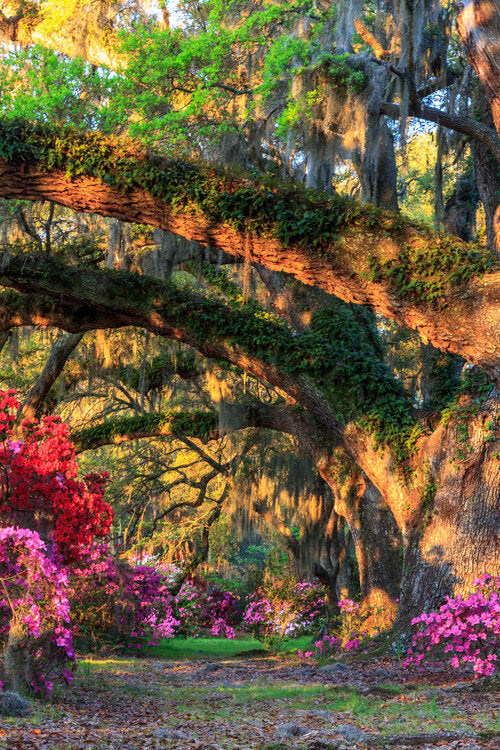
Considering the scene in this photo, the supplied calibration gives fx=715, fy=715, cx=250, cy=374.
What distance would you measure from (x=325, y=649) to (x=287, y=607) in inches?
106

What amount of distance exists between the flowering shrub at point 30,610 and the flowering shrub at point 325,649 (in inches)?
211

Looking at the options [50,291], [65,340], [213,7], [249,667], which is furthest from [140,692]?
[213,7]

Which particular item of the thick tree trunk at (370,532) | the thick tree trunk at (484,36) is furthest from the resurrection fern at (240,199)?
the thick tree trunk at (370,532)

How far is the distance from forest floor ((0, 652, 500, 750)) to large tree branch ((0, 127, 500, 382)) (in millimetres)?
3221

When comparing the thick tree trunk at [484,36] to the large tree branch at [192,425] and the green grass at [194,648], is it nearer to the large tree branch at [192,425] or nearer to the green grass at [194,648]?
the large tree branch at [192,425]

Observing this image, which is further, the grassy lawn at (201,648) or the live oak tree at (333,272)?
the grassy lawn at (201,648)

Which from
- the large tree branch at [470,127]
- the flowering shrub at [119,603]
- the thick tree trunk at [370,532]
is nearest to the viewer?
the large tree branch at [470,127]

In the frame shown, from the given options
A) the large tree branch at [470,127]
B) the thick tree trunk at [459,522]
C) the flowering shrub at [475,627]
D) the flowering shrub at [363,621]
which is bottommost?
the flowering shrub at [363,621]

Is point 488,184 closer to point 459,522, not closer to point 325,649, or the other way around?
point 459,522

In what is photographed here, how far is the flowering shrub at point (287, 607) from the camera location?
14867 mm

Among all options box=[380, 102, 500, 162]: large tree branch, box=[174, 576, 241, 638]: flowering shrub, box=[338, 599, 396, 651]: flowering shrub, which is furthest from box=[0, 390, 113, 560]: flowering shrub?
box=[174, 576, 241, 638]: flowering shrub

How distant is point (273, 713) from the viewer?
6.29m

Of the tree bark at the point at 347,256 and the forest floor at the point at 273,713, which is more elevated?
the tree bark at the point at 347,256

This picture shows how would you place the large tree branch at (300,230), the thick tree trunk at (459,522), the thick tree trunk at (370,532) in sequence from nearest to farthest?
the large tree branch at (300,230)
the thick tree trunk at (459,522)
the thick tree trunk at (370,532)
